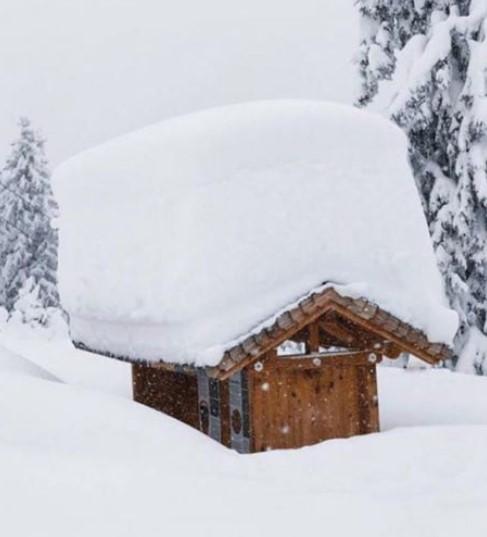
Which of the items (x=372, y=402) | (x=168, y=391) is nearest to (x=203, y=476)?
(x=372, y=402)

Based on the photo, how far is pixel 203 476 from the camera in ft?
24.5

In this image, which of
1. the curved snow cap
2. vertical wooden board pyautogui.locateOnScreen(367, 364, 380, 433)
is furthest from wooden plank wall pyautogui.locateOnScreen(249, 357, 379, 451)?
the curved snow cap

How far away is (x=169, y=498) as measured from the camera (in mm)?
6594

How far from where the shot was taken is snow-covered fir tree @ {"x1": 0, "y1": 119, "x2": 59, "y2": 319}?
32.9 metres

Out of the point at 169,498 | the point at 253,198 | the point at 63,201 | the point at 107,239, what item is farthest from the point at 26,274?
the point at 169,498

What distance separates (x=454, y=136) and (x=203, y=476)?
38.6ft

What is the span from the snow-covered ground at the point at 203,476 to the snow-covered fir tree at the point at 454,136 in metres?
2.82

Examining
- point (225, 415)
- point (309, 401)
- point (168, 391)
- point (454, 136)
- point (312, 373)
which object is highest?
A: point (454, 136)

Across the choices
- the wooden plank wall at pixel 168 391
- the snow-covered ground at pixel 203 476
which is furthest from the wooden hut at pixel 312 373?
the wooden plank wall at pixel 168 391

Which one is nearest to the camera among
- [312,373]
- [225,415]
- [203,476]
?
[203,476]

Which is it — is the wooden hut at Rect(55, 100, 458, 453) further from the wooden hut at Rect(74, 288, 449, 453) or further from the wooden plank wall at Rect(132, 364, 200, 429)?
the wooden plank wall at Rect(132, 364, 200, 429)

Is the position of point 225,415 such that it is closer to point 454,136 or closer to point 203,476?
point 203,476

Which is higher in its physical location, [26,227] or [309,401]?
[26,227]

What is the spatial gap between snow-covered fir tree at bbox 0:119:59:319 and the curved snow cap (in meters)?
20.7
